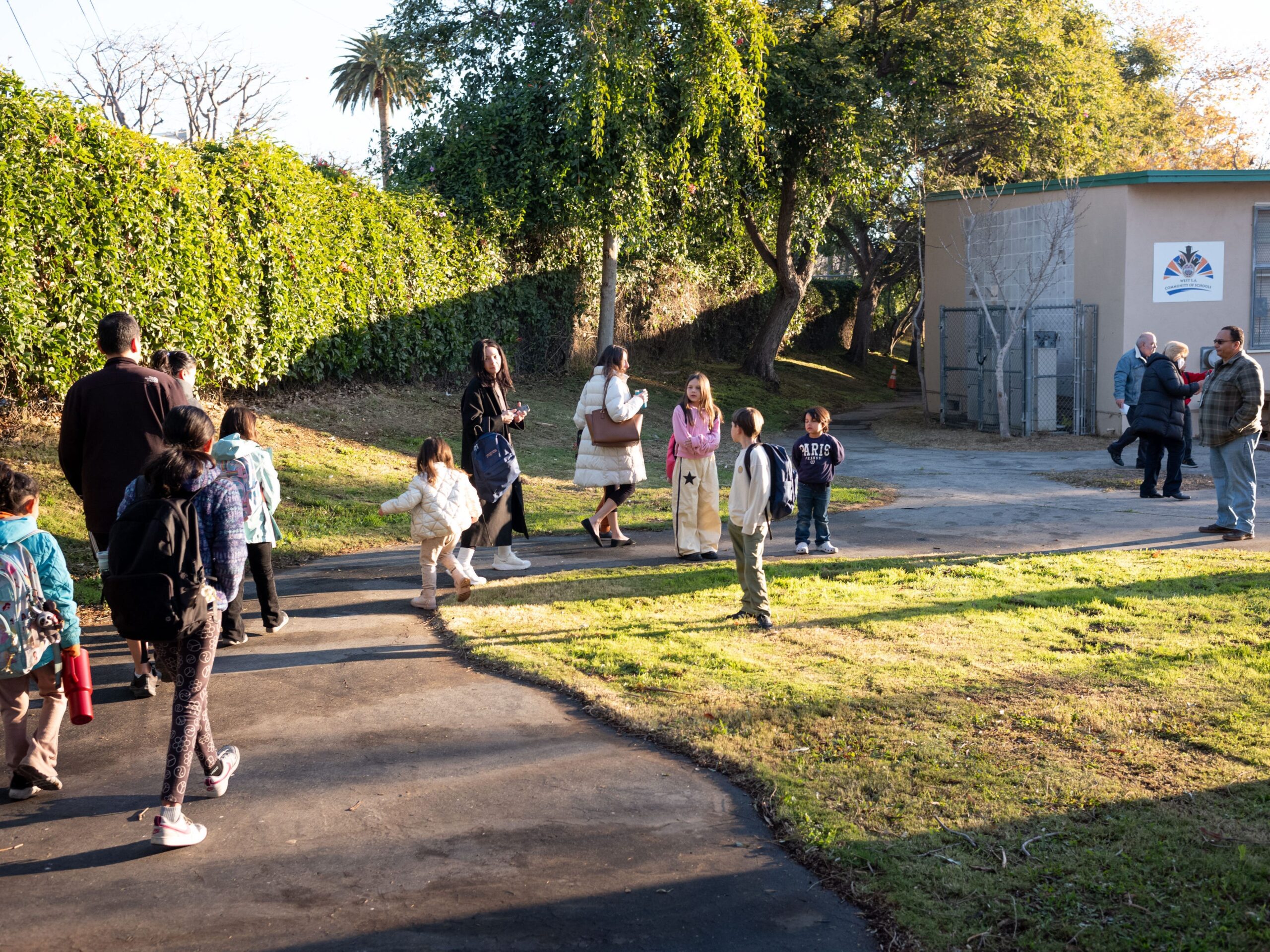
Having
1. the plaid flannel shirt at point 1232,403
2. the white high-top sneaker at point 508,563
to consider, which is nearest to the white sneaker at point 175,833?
the white high-top sneaker at point 508,563

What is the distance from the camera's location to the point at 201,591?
4230 millimetres

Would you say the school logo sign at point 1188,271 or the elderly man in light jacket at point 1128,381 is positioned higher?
the school logo sign at point 1188,271

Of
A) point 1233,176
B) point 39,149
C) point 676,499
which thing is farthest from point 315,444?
point 1233,176

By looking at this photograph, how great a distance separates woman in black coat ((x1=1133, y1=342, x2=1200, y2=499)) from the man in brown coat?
9.98 metres

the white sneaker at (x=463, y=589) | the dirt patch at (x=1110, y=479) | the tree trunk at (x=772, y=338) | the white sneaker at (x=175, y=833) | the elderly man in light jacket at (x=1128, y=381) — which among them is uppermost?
the tree trunk at (x=772, y=338)

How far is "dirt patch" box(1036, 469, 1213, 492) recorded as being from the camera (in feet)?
42.7

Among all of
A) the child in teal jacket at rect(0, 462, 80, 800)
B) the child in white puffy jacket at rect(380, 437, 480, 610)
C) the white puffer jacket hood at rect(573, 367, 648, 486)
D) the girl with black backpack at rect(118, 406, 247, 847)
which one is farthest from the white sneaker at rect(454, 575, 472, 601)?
the child in teal jacket at rect(0, 462, 80, 800)

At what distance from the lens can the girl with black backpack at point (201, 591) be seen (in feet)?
13.5

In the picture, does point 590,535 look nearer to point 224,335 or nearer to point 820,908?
point 224,335

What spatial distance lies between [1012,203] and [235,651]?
1804 cm

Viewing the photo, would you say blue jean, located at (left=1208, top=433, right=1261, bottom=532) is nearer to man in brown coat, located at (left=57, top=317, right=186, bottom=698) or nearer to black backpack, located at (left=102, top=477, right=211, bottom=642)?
man in brown coat, located at (left=57, top=317, right=186, bottom=698)

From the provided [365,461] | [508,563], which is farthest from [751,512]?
[365,461]

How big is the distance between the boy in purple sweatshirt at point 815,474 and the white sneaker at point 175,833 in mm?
6177

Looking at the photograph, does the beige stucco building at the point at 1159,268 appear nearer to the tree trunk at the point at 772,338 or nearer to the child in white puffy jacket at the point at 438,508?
the tree trunk at the point at 772,338
